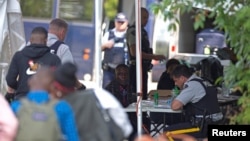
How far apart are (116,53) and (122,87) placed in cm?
347

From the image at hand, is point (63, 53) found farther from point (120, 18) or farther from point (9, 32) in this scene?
point (120, 18)

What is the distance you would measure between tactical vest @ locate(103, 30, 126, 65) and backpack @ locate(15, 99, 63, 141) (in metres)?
7.39

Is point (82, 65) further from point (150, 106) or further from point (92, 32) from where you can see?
point (150, 106)

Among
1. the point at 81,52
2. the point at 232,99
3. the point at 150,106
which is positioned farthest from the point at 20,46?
the point at 81,52

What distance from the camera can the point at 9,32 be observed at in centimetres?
916

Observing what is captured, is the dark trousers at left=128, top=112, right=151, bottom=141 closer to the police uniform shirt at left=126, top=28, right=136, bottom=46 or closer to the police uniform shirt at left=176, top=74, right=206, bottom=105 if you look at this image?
the police uniform shirt at left=176, top=74, right=206, bottom=105

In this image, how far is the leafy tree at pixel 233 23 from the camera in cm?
652

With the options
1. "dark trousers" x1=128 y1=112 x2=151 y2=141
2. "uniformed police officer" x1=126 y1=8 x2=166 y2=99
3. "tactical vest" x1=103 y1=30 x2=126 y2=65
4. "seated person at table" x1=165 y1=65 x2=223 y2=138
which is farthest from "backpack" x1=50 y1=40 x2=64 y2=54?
"tactical vest" x1=103 y1=30 x2=126 y2=65

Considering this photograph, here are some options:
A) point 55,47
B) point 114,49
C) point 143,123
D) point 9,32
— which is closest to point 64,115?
point 55,47

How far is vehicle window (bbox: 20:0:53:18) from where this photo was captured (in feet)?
50.2

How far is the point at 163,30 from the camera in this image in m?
17.0

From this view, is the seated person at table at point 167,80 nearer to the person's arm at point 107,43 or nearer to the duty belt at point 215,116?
the duty belt at point 215,116

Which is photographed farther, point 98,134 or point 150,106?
point 150,106

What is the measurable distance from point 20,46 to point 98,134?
4.10 meters
